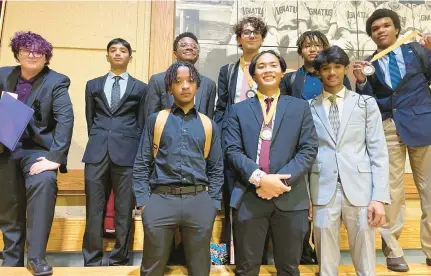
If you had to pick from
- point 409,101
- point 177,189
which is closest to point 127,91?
point 177,189

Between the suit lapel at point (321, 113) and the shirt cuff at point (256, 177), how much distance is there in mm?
558

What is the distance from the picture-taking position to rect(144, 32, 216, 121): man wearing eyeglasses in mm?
2676

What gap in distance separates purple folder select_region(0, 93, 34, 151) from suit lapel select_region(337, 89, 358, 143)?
196 cm

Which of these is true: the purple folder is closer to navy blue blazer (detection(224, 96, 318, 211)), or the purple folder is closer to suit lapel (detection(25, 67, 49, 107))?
suit lapel (detection(25, 67, 49, 107))

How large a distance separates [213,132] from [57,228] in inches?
63.1

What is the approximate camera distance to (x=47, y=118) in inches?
101

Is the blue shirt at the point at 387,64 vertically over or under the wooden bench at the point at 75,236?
over

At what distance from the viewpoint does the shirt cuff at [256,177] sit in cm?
209

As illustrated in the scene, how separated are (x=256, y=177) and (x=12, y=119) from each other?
161 centimetres

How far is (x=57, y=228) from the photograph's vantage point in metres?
2.98

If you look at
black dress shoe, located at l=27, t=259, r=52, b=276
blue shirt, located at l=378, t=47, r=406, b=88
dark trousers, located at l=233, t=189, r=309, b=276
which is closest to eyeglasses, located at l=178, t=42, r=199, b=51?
dark trousers, located at l=233, t=189, r=309, b=276

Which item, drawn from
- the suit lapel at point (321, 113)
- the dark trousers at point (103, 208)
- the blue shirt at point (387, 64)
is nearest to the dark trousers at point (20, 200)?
the dark trousers at point (103, 208)

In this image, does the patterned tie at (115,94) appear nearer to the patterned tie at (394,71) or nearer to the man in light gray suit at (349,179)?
the man in light gray suit at (349,179)

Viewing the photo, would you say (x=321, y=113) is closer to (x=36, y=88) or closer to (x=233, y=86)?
(x=233, y=86)
